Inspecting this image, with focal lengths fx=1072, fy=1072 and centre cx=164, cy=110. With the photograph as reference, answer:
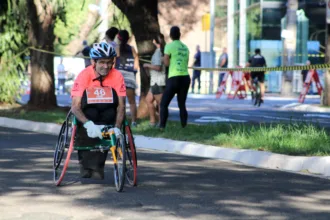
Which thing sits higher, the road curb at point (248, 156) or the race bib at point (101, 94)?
the race bib at point (101, 94)

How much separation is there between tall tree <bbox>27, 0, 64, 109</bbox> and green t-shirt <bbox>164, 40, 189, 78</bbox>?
25.8ft

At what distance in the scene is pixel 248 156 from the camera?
14.2 m

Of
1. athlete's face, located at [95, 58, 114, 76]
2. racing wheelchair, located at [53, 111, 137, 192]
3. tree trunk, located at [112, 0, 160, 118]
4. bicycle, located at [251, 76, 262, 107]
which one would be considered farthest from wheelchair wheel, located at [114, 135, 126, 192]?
bicycle, located at [251, 76, 262, 107]

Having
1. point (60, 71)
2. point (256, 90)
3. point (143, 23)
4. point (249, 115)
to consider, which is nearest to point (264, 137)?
point (143, 23)

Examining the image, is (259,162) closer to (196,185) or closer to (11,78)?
(196,185)

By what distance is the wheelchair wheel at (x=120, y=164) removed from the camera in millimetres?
10234

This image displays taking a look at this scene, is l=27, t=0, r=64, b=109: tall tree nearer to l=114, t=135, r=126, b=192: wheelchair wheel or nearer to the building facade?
l=114, t=135, r=126, b=192: wheelchair wheel

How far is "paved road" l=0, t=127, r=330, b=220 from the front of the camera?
29.2 feet

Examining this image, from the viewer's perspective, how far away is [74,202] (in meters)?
9.53

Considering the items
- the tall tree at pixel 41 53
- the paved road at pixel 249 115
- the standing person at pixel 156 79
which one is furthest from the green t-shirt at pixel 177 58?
the tall tree at pixel 41 53

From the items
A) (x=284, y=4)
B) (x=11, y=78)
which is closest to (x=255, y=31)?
(x=284, y=4)

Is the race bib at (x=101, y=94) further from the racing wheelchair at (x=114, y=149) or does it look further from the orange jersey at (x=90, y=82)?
the racing wheelchair at (x=114, y=149)

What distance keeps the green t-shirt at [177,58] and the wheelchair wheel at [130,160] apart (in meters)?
7.01

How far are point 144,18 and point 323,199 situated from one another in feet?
40.0
